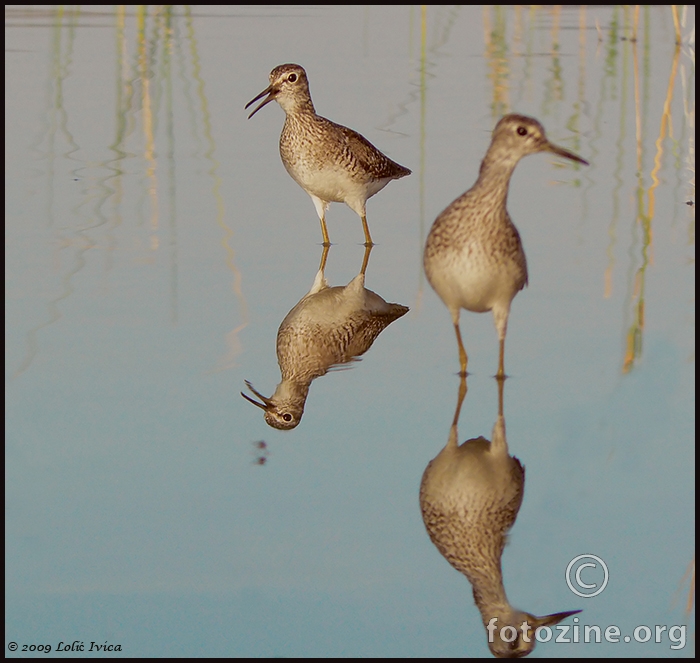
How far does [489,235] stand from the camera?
7.87m

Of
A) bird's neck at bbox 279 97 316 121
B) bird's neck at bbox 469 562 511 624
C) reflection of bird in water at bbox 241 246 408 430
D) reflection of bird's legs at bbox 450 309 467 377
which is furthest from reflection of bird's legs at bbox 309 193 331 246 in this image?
bird's neck at bbox 469 562 511 624

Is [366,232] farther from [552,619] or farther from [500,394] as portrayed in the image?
[552,619]

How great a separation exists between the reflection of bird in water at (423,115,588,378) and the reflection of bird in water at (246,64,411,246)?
3.78m

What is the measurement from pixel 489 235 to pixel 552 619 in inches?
113

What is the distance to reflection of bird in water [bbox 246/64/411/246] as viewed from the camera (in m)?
11.8

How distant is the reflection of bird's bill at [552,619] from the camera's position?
5570 mm

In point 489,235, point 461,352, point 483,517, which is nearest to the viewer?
point 483,517

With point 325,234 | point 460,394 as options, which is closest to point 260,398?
point 460,394

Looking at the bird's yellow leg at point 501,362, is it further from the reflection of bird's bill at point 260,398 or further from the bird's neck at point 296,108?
the bird's neck at point 296,108

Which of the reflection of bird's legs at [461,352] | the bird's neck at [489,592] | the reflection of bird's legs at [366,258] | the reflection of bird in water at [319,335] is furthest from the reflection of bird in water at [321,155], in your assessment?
the bird's neck at [489,592]

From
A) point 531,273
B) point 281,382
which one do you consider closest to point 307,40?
point 531,273

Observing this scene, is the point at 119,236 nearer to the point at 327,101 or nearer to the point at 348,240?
the point at 348,240

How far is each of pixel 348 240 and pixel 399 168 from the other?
3.41 ft

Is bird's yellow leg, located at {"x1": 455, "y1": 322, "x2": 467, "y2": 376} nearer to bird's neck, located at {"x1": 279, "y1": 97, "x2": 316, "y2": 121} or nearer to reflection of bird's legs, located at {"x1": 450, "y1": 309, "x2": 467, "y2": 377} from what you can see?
reflection of bird's legs, located at {"x1": 450, "y1": 309, "x2": 467, "y2": 377}
